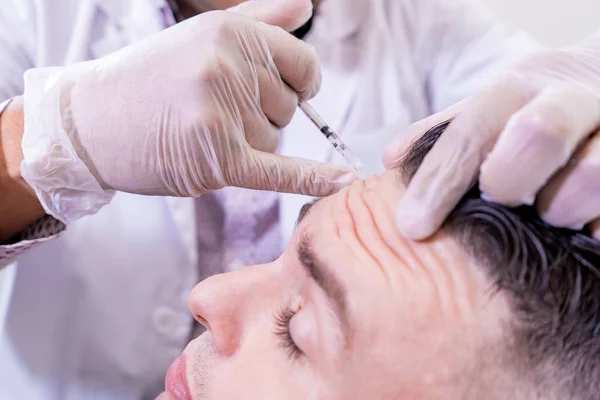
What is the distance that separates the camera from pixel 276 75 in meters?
0.78

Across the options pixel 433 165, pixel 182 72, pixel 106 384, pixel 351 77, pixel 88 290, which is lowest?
pixel 106 384

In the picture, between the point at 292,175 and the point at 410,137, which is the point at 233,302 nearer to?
the point at 292,175

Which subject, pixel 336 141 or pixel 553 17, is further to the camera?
pixel 553 17

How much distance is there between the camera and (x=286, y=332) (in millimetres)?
609

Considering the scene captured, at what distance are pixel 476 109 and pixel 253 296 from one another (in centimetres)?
35

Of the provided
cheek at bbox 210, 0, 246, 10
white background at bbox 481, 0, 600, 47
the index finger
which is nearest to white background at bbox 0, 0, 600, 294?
white background at bbox 481, 0, 600, 47

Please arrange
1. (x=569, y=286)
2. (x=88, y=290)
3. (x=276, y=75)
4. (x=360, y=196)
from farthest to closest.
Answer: (x=88, y=290)
(x=276, y=75)
(x=360, y=196)
(x=569, y=286)

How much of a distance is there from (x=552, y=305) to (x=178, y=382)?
0.49 m

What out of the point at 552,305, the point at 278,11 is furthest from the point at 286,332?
the point at 278,11

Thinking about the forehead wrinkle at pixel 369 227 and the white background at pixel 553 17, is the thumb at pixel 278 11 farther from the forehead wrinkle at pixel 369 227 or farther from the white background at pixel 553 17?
the white background at pixel 553 17

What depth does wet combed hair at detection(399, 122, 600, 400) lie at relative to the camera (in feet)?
1.67

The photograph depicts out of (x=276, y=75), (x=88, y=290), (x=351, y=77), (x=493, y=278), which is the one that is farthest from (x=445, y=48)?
(x=88, y=290)

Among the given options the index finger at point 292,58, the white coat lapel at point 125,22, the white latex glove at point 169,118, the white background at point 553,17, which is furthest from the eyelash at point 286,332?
the white background at point 553,17

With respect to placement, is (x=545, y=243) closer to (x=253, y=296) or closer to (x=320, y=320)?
(x=320, y=320)
